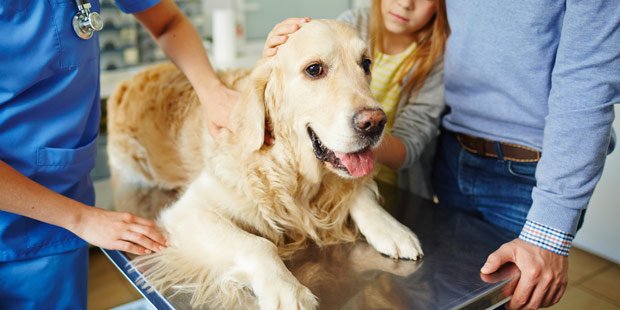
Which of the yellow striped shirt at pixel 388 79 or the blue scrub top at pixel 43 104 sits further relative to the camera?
the yellow striped shirt at pixel 388 79

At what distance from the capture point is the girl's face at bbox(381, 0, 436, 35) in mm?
1718

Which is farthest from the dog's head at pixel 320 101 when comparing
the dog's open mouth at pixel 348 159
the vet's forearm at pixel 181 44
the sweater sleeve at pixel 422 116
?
the sweater sleeve at pixel 422 116

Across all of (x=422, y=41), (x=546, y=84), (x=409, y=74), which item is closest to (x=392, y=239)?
(x=546, y=84)

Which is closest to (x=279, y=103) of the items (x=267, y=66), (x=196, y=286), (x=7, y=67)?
(x=267, y=66)

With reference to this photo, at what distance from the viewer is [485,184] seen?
1.62 m

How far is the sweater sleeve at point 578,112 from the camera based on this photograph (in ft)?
3.74

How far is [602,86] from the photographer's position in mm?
1137

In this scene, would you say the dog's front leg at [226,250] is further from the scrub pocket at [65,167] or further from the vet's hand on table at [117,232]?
the scrub pocket at [65,167]

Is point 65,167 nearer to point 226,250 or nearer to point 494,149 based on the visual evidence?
point 226,250

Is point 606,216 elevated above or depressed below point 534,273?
below

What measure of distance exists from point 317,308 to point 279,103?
56 centimetres

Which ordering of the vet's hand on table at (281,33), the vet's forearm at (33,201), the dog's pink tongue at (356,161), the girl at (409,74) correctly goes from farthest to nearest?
the girl at (409,74), the vet's hand on table at (281,33), the dog's pink tongue at (356,161), the vet's forearm at (33,201)

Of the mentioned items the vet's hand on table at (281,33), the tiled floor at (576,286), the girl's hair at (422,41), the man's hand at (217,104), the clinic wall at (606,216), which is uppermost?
the vet's hand on table at (281,33)

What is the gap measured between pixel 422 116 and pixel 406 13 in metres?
0.37
